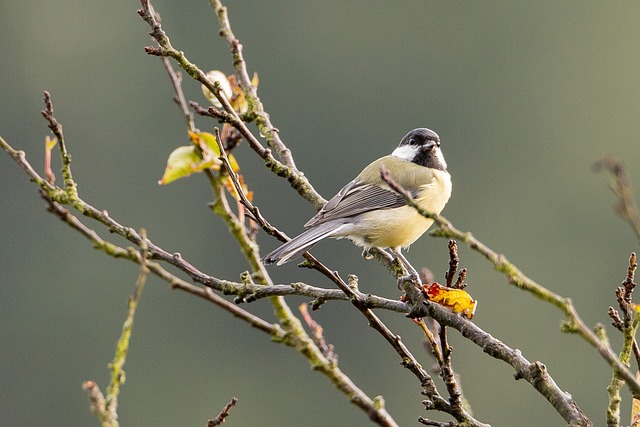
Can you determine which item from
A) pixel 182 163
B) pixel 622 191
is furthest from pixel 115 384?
pixel 182 163

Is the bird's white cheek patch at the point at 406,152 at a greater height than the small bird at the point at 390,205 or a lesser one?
greater

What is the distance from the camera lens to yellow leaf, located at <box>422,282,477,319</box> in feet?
12.4

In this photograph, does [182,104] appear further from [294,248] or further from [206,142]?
[294,248]

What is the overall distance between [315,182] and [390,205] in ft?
110

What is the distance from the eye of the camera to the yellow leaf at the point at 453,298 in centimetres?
379

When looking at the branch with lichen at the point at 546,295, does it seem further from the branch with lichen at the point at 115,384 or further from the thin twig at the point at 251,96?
the thin twig at the point at 251,96

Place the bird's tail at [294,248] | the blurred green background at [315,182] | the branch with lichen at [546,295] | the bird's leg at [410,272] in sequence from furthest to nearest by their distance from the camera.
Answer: the blurred green background at [315,182], the bird's tail at [294,248], the bird's leg at [410,272], the branch with lichen at [546,295]

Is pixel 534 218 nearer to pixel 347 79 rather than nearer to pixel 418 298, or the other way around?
pixel 347 79

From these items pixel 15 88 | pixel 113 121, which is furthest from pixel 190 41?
pixel 15 88

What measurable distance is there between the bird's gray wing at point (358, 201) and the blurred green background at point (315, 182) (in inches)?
947

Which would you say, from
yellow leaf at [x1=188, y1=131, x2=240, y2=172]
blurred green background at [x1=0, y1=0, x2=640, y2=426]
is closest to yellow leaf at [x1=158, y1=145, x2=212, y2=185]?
yellow leaf at [x1=188, y1=131, x2=240, y2=172]

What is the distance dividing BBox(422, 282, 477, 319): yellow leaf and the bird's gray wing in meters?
1.86

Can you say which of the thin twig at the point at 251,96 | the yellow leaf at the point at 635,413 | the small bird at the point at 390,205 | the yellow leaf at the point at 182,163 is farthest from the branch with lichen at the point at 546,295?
the thin twig at the point at 251,96

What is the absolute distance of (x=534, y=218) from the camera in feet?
142
